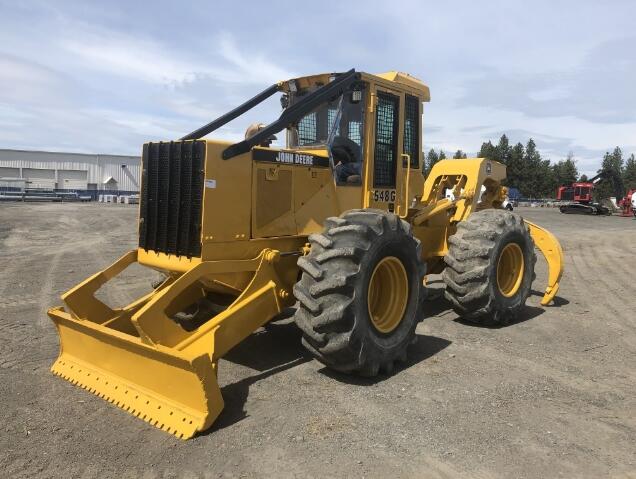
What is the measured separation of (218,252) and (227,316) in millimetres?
679

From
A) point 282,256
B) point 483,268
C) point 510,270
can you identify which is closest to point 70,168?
point 510,270

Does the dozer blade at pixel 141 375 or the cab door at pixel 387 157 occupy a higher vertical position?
the cab door at pixel 387 157

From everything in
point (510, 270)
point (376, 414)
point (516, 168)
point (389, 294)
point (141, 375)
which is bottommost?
point (376, 414)

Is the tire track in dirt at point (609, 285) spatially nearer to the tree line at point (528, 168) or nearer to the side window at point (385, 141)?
the side window at point (385, 141)

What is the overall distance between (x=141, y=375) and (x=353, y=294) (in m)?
1.92

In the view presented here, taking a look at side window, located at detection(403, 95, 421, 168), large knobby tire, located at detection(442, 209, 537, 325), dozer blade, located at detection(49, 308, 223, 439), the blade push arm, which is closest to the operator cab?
side window, located at detection(403, 95, 421, 168)

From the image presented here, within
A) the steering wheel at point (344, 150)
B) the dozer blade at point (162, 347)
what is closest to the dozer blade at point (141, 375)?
the dozer blade at point (162, 347)

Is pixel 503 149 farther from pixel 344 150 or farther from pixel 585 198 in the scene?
pixel 344 150

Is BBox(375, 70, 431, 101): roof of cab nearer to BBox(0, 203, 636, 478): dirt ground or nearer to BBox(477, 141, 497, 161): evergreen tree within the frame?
BBox(0, 203, 636, 478): dirt ground

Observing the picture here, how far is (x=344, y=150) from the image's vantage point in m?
6.30

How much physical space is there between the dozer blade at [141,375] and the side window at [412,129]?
4154 mm

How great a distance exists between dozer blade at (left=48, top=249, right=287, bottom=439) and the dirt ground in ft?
0.50

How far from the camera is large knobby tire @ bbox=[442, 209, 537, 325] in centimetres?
677

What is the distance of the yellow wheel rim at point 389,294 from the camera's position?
5.55m
